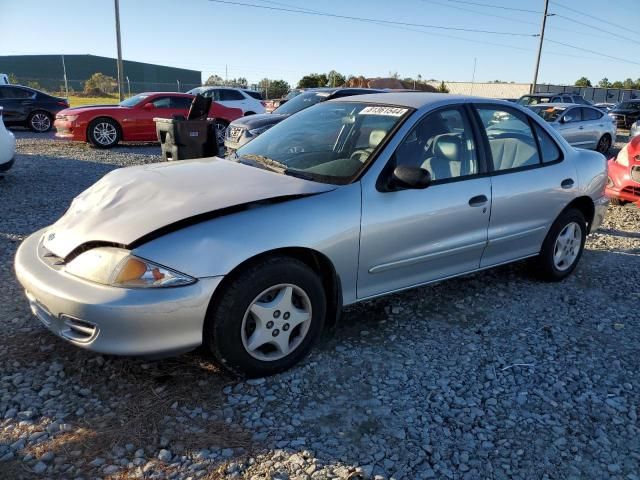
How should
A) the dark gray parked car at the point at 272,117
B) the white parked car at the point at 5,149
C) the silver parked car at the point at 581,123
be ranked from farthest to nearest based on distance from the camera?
the silver parked car at the point at 581,123 → the dark gray parked car at the point at 272,117 → the white parked car at the point at 5,149

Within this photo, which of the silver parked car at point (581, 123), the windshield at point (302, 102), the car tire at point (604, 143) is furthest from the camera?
the car tire at point (604, 143)

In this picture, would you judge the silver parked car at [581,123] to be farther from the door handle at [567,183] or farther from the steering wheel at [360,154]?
the steering wheel at [360,154]

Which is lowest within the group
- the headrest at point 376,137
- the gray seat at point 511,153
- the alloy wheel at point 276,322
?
the alloy wheel at point 276,322

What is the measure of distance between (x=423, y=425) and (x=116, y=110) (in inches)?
468

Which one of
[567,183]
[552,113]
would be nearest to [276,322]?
[567,183]

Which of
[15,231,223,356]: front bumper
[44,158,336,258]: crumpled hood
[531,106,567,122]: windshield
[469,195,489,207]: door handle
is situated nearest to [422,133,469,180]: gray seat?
[469,195,489,207]: door handle

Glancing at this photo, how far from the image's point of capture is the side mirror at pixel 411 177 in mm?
3084

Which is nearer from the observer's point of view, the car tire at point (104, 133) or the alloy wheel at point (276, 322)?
the alloy wheel at point (276, 322)

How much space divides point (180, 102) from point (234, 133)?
12.2 feet

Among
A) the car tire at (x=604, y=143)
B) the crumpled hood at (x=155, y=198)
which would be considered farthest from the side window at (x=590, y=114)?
the crumpled hood at (x=155, y=198)

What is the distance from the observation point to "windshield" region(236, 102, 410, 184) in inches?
130

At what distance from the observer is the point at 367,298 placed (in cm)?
327

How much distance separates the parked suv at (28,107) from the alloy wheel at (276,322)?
1519 cm

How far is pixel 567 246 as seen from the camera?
4562 mm
